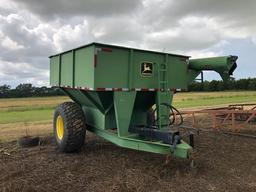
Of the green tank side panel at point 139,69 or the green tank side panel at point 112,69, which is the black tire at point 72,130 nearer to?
the green tank side panel at point 112,69

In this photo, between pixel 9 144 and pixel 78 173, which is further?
pixel 9 144

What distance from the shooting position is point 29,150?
7555mm

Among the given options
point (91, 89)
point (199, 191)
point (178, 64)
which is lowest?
point (199, 191)

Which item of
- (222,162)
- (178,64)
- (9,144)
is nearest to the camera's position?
(222,162)

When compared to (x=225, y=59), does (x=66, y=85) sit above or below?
below

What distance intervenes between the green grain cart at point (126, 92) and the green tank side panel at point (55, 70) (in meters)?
0.38

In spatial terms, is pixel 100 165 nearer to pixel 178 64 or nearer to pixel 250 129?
pixel 178 64

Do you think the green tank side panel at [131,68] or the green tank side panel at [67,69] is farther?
the green tank side panel at [67,69]

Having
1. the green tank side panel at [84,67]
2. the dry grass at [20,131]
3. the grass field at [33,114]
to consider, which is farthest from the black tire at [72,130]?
the grass field at [33,114]

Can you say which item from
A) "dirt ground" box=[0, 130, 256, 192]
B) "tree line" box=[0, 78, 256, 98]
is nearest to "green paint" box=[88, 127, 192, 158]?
"dirt ground" box=[0, 130, 256, 192]

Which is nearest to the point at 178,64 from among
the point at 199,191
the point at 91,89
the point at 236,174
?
the point at 91,89

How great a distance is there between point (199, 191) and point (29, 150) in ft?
14.3

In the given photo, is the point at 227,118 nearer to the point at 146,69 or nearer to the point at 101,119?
the point at 146,69

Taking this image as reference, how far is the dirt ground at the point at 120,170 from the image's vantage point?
509 cm
